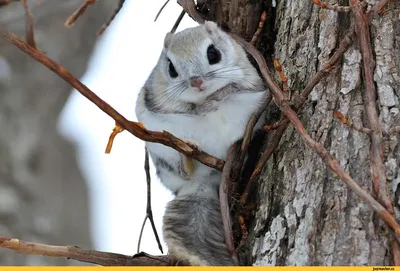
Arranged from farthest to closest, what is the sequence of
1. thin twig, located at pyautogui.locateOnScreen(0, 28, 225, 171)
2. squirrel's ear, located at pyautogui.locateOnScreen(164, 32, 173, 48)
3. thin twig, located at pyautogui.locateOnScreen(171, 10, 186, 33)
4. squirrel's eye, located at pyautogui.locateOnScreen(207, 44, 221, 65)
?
thin twig, located at pyautogui.locateOnScreen(171, 10, 186, 33) → squirrel's ear, located at pyautogui.locateOnScreen(164, 32, 173, 48) → squirrel's eye, located at pyautogui.locateOnScreen(207, 44, 221, 65) → thin twig, located at pyautogui.locateOnScreen(0, 28, 225, 171)

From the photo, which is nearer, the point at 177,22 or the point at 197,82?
the point at 197,82

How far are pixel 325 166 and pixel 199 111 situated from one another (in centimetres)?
55

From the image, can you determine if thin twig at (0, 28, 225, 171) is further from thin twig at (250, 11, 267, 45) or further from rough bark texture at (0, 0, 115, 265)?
rough bark texture at (0, 0, 115, 265)

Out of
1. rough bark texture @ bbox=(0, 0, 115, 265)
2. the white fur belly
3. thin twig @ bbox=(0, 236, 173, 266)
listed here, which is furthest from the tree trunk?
rough bark texture @ bbox=(0, 0, 115, 265)

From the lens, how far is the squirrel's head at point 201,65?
2154 mm

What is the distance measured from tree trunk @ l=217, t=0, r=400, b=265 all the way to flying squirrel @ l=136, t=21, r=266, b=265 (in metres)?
0.17

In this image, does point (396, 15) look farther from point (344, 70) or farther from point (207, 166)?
point (207, 166)

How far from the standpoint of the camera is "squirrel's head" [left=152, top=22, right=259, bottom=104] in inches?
84.8

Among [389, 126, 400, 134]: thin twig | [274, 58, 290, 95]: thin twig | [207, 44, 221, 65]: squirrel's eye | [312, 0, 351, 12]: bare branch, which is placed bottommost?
[389, 126, 400, 134]: thin twig

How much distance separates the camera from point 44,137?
4078 millimetres

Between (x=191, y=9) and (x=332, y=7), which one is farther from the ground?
(x=191, y=9)

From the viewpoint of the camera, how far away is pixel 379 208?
59.9 inches

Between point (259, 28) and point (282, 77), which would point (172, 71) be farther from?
point (282, 77)

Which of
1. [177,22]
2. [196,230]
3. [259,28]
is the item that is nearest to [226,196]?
[196,230]
